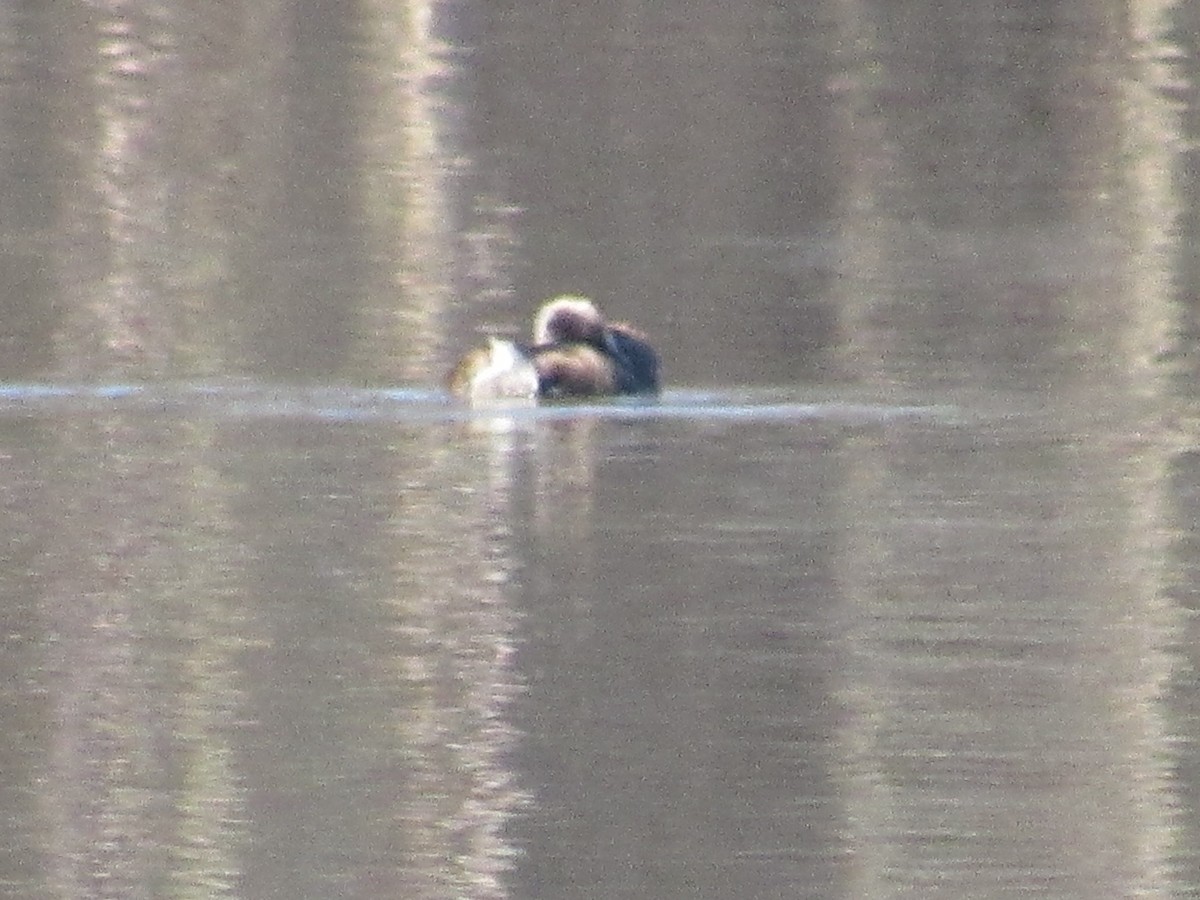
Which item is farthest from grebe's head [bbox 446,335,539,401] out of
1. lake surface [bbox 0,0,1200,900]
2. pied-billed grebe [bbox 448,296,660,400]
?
lake surface [bbox 0,0,1200,900]

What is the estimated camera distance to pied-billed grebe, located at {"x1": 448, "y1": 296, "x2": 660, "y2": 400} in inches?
553

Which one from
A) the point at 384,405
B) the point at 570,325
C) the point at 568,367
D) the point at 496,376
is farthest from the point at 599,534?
the point at 570,325

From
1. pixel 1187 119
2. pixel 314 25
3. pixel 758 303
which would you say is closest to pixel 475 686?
pixel 758 303

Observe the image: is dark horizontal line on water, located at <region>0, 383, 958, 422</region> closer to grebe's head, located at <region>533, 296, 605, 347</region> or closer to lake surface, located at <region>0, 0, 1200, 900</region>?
lake surface, located at <region>0, 0, 1200, 900</region>

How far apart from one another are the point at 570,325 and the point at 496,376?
25.6 inches

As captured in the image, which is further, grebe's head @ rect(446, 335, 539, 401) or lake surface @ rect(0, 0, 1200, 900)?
grebe's head @ rect(446, 335, 539, 401)

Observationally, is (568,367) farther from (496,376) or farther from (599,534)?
(599,534)

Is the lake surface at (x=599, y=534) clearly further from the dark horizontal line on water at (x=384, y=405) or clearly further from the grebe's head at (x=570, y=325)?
the grebe's head at (x=570, y=325)

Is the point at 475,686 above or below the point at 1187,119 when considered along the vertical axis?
above

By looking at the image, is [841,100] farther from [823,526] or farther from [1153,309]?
[823,526]

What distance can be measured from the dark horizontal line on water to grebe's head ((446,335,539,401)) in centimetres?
6

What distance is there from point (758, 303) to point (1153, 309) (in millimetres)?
1656

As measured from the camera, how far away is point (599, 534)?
1134 cm

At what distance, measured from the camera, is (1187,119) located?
27.9 m
